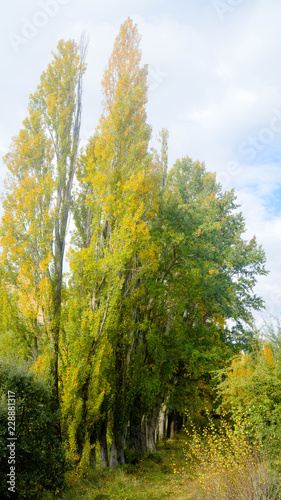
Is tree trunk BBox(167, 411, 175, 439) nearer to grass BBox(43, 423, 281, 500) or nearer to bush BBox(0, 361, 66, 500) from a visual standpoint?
grass BBox(43, 423, 281, 500)

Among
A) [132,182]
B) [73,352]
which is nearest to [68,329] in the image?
[73,352]

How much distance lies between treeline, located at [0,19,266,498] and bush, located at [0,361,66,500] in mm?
740

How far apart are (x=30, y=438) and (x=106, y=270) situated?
15.4 feet

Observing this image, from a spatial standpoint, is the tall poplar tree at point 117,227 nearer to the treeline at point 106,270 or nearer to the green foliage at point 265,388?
the treeline at point 106,270

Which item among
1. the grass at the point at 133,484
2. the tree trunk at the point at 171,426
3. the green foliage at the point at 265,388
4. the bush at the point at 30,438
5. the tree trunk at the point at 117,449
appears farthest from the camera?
the tree trunk at the point at 171,426

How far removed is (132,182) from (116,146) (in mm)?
2225

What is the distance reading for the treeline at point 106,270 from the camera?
8.84 metres

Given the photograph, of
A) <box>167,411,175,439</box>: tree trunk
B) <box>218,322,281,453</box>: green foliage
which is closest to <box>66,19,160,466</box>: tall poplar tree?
<box>218,322,281,453</box>: green foliage

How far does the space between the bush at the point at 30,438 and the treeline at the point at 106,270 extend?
74 centimetres

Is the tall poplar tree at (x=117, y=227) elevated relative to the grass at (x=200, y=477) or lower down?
elevated

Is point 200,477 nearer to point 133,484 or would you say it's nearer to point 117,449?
point 133,484

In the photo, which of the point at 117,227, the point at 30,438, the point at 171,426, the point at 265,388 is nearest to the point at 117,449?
the point at 265,388

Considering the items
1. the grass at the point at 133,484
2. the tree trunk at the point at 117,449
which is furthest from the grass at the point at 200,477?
the tree trunk at the point at 117,449

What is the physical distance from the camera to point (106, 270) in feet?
32.4
